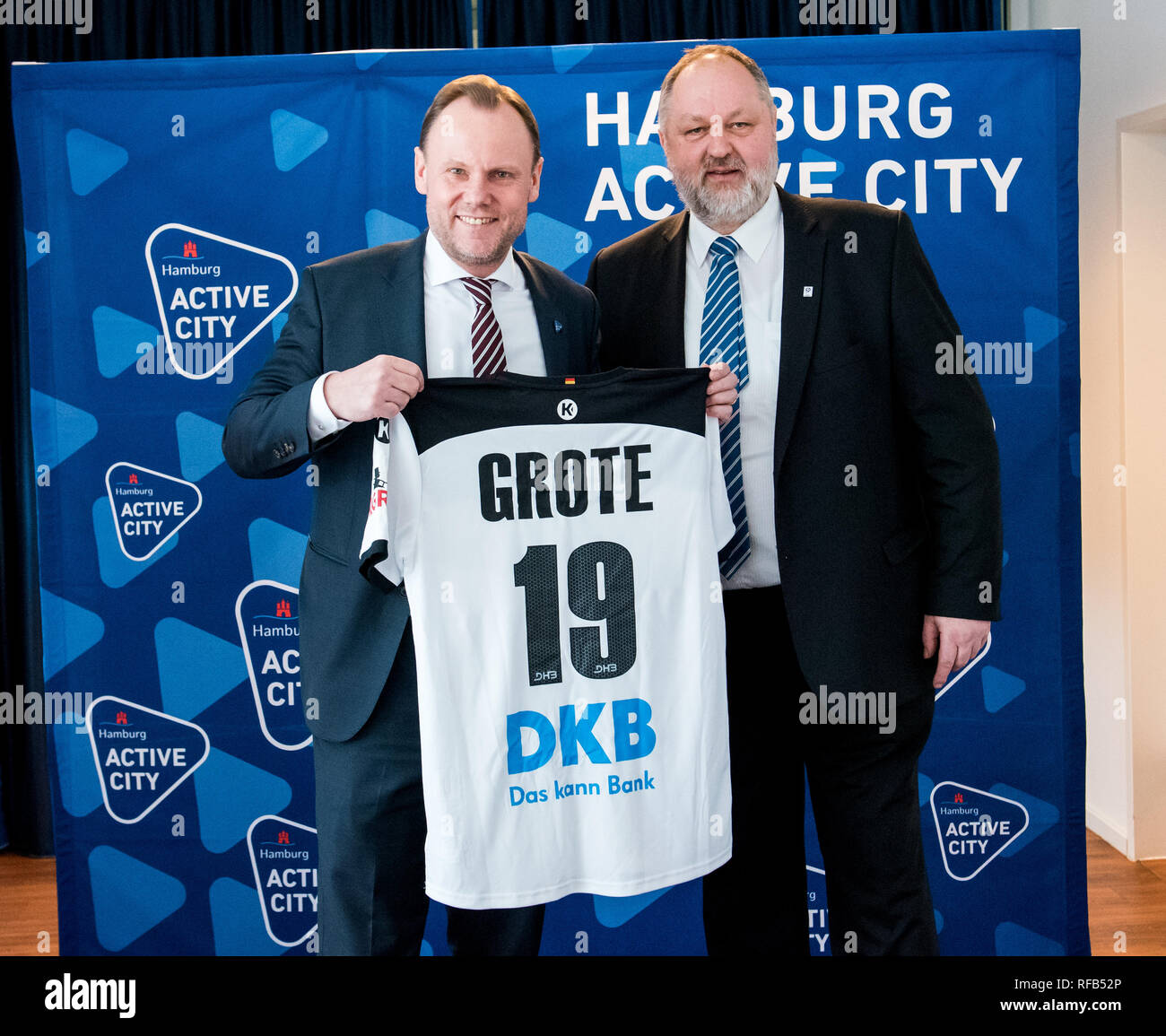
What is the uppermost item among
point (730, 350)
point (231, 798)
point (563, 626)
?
point (730, 350)

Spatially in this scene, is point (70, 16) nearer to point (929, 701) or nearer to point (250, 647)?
point (250, 647)

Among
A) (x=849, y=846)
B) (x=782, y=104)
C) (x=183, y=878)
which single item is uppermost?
(x=782, y=104)

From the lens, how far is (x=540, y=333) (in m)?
1.87

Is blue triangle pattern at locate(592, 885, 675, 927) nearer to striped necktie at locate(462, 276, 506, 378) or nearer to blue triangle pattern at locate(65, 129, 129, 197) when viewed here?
striped necktie at locate(462, 276, 506, 378)

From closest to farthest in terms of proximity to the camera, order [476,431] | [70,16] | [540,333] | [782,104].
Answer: [476,431], [540,333], [782,104], [70,16]

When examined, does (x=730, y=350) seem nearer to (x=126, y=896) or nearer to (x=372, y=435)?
(x=372, y=435)

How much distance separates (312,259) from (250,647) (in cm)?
100

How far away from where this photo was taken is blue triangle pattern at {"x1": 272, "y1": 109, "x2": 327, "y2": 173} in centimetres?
255

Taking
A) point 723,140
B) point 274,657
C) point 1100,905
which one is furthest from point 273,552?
point 1100,905

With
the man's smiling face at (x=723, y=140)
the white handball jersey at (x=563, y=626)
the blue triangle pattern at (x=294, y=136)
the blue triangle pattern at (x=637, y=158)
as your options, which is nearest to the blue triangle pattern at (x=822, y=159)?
the blue triangle pattern at (x=637, y=158)

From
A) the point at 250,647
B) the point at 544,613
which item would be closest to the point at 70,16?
the point at 250,647

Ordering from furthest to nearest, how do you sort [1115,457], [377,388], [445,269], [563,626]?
[1115,457] → [445,269] → [563,626] → [377,388]

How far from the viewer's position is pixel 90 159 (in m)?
2.55

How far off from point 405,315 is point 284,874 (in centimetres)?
161
